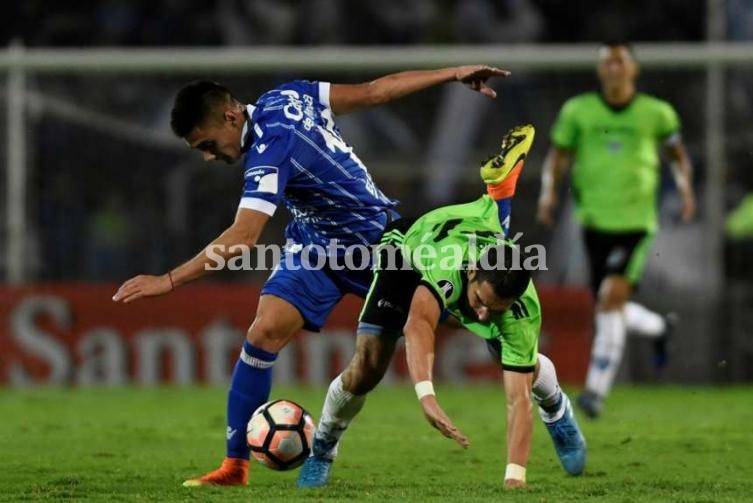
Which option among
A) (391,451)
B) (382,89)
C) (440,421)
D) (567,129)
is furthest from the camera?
(567,129)

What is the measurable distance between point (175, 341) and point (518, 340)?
7.91m

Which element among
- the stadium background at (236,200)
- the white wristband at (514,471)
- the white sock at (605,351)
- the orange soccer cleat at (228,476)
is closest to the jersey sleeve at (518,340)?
the white wristband at (514,471)

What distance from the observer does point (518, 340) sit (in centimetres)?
715

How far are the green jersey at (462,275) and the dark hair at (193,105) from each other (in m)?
1.07

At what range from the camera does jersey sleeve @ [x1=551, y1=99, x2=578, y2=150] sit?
12500 millimetres

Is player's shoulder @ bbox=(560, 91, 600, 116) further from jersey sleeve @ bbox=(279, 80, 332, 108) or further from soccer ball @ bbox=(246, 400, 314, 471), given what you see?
soccer ball @ bbox=(246, 400, 314, 471)

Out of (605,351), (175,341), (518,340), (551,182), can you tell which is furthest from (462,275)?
(175,341)

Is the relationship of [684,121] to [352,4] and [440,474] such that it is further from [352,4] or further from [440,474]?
[440,474]

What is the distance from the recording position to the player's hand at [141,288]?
21.9ft

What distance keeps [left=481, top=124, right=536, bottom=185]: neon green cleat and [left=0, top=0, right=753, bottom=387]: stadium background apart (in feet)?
21.0

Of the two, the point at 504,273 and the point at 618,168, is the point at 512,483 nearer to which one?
the point at 504,273

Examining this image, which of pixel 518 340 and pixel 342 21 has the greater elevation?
pixel 342 21

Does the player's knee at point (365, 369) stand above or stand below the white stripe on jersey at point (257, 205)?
below

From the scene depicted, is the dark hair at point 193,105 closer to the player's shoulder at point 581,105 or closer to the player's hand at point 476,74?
the player's hand at point 476,74
